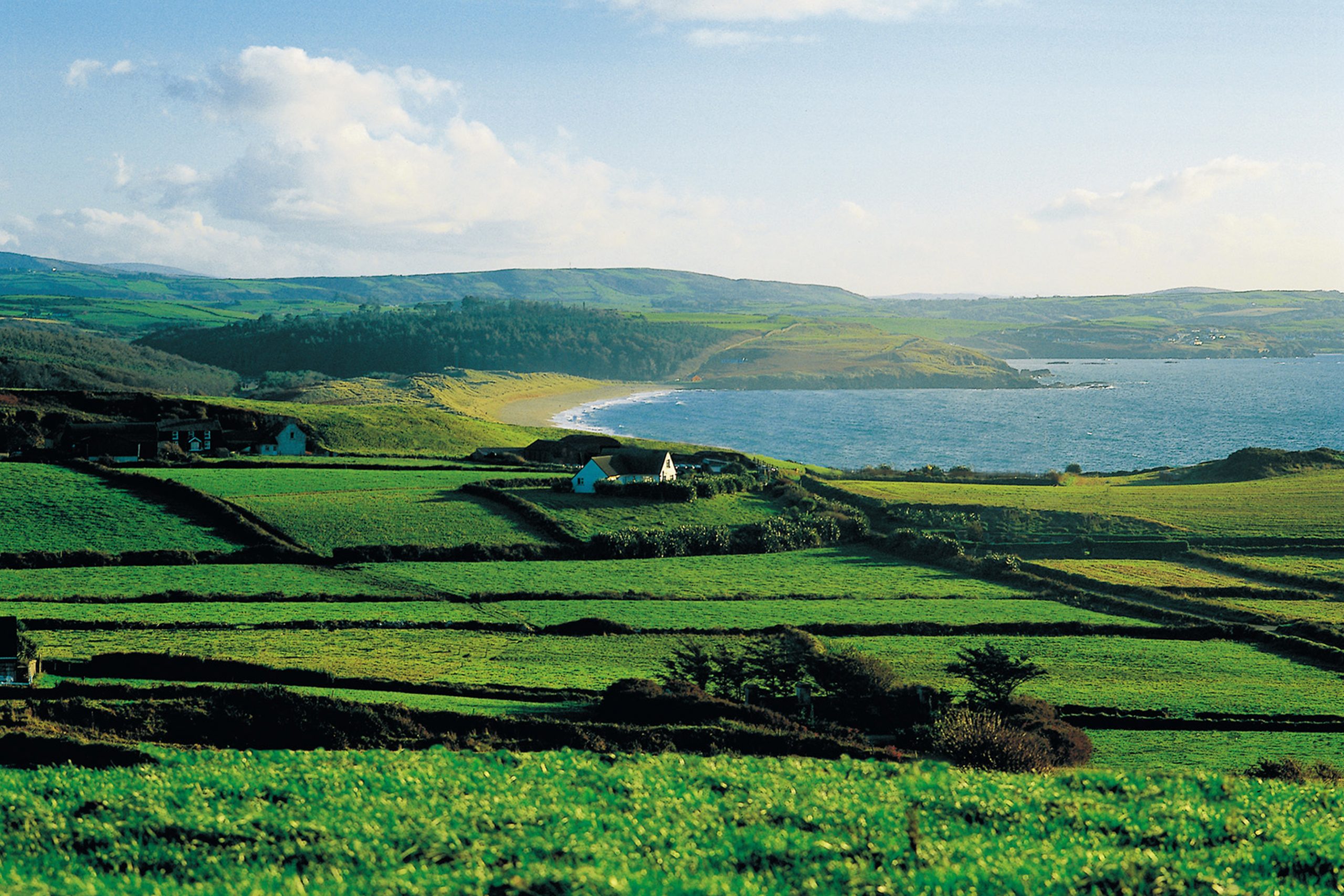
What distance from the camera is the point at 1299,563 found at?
63125mm

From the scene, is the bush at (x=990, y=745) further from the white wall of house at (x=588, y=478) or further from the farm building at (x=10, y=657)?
the white wall of house at (x=588, y=478)

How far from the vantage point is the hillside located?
135 meters

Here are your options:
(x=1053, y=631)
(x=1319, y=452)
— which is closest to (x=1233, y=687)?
(x=1053, y=631)

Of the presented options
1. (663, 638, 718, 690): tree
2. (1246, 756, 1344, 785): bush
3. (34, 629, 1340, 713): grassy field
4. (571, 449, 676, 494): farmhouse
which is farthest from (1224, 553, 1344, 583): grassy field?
(663, 638, 718, 690): tree

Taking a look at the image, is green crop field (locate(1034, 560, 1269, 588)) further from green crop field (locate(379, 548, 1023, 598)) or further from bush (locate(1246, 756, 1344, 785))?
bush (locate(1246, 756, 1344, 785))

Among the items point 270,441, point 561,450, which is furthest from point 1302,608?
point 270,441

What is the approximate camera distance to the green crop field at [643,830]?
1488 cm

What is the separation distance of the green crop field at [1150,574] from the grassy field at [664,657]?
11441 mm

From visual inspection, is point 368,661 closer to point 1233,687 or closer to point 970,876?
point 970,876

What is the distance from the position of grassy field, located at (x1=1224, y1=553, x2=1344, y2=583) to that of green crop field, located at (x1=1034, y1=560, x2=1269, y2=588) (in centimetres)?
288

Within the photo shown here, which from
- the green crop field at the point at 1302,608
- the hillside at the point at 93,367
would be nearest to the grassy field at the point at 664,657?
the green crop field at the point at 1302,608

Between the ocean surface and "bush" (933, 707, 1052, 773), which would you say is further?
the ocean surface

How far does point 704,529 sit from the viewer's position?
216ft

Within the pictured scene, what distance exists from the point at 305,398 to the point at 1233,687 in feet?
443
